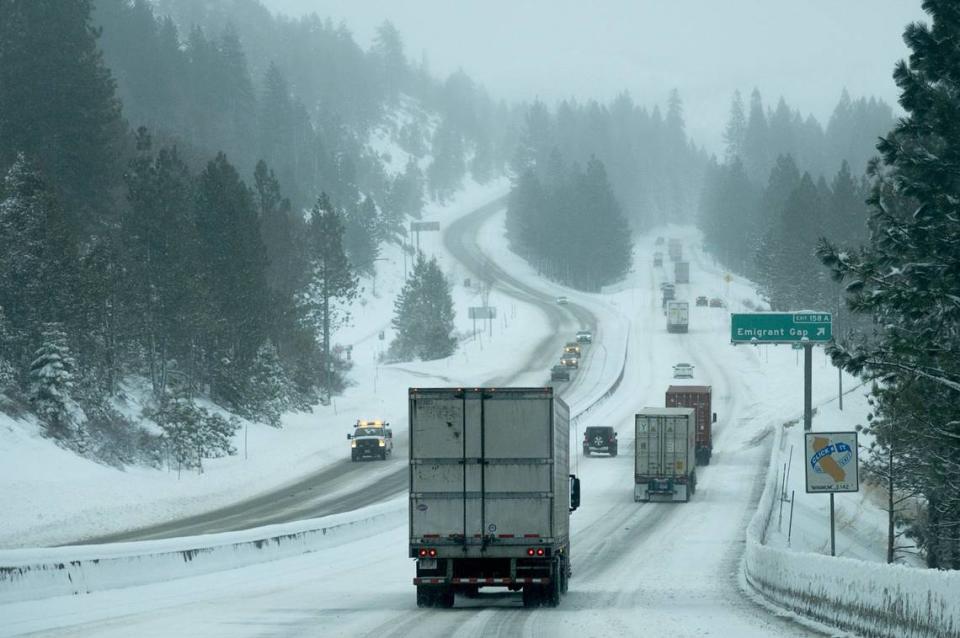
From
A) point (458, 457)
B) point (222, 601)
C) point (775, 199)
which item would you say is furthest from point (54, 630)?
point (775, 199)

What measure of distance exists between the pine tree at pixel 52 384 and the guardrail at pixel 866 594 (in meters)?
35.7

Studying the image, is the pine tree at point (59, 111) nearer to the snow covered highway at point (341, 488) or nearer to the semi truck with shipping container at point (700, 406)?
the snow covered highway at point (341, 488)

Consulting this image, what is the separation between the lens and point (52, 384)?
52.6 metres

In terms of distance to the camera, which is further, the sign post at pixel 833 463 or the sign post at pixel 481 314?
the sign post at pixel 481 314

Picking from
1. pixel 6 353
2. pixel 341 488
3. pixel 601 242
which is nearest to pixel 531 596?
pixel 341 488

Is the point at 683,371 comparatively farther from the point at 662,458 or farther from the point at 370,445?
the point at 662,458

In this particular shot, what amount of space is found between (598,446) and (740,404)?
23643 millimetres

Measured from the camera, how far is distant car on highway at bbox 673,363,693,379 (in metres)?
102

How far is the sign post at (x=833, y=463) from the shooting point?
25.1 metres

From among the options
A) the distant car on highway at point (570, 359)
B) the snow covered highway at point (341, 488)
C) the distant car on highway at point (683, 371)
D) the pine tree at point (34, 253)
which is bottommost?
the snow covered highway at point (341, 488)

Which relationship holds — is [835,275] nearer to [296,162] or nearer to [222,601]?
[222,601]

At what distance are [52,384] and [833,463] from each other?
36.6 meters

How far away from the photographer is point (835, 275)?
3175 cm

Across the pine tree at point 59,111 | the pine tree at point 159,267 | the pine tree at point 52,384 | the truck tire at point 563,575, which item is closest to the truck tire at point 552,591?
the truck tire at point 563,575
